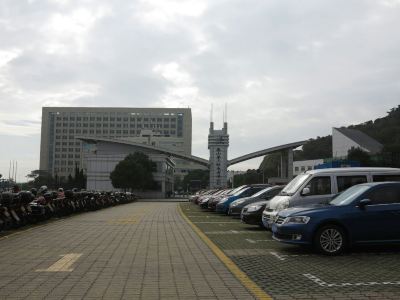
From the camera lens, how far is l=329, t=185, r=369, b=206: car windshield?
1059 centimetres

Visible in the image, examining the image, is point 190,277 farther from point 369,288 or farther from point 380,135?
point 380,135

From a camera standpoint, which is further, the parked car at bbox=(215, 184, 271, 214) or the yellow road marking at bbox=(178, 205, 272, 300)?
the parked car at bbox=(215, 184, 271, 214)

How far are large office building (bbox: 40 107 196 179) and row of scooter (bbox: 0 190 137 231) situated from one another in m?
141

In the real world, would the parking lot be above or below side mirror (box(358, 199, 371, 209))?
below

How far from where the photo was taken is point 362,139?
383 ft

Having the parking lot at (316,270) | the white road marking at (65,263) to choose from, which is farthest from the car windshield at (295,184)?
the white road marking at (65,263)

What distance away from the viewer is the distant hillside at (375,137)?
10925 centimetres

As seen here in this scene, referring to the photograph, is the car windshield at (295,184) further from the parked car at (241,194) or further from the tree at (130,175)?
the tree at (130,175)

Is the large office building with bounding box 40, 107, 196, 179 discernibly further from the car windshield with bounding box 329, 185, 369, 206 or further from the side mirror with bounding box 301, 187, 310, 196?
the car windshield with bounding box 329, 185, 369, 206

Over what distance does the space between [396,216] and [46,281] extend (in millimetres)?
6723

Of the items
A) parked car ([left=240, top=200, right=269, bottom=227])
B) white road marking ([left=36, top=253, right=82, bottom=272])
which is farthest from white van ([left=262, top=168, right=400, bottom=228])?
white road marking ([left=36, top=253, right=82, bottom=272])

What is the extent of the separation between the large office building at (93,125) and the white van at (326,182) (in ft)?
512

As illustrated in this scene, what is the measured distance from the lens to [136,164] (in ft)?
312

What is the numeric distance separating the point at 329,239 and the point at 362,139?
367 feet
